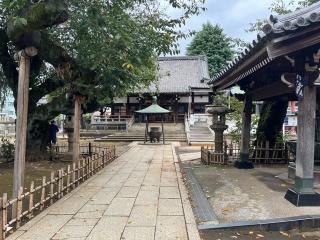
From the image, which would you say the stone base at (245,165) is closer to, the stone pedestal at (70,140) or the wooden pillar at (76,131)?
the wooden pillar at (76,131)

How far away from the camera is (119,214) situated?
6789 mm

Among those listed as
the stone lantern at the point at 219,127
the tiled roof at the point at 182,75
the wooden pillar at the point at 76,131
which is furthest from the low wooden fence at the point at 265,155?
the tiled roof at the point at 182,75

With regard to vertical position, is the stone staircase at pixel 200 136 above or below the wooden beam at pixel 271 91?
below

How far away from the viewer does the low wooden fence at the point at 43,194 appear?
5.73m

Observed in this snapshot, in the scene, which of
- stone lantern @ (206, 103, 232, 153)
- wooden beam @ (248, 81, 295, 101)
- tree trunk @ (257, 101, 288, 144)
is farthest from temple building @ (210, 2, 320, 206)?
tree trunk @ (257, 101, 288, 144)

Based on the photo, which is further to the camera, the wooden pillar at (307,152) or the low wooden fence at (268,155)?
the low wooden fence at (268,155)

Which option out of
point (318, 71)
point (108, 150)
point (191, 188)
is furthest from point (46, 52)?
point (318, 71)

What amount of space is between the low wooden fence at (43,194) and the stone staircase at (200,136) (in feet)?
51.1

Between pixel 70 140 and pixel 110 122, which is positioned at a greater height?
pixel 110 122

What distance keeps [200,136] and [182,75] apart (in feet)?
60.7

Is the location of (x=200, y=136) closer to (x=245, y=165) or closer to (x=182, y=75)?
(x=182, y=75)

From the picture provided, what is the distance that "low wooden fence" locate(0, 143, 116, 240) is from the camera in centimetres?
573

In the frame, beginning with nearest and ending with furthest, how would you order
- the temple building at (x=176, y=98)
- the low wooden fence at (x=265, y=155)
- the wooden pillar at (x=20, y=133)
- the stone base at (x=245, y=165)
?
the wooden pillar at (x=20, y=133) < the stone base at (x=245, y=165) < the low wooden fence at (x=265, y=155) < the temple building at (x=176, y=98)

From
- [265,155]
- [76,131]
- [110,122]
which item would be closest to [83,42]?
[76,131]
